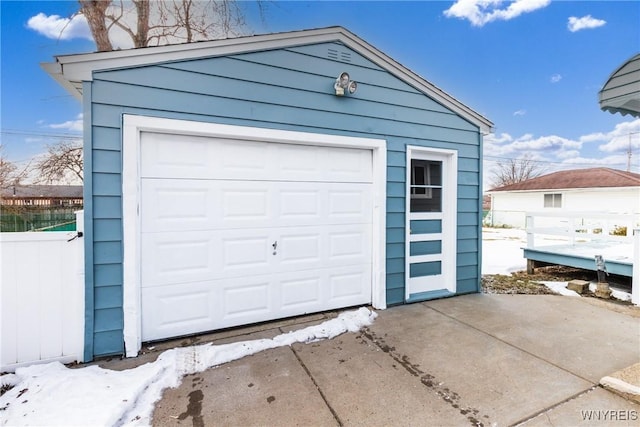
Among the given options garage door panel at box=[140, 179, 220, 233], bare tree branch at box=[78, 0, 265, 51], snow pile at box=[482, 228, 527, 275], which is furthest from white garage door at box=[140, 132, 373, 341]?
snow pile at box=[482, 228, 527, 275]

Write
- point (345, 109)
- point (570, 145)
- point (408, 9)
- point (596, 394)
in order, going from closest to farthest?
point (596, 394)
point (345, 109)
point (408, 9)
point (570, 145)

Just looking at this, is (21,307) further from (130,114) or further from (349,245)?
(349,245)

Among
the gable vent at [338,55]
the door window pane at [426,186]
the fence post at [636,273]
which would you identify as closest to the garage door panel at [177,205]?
the gable vent at [338,55]

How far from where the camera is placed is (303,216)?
3.44 m

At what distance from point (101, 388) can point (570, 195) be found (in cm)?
1998

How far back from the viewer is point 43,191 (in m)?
8.47

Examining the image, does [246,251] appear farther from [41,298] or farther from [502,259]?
[502,259]

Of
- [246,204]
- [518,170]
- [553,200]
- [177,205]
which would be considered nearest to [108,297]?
[177,205]

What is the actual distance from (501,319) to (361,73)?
3.34m

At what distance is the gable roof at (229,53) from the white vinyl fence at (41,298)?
118 cm

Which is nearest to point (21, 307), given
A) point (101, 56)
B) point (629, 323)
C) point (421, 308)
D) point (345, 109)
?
point (101, 56)

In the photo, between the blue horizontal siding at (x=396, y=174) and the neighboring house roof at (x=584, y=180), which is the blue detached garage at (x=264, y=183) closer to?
Answer: the blue horizontal siding at (x=396, y=174)

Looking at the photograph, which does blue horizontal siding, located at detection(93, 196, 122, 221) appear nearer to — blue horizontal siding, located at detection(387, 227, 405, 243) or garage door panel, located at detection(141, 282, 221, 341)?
garage door panel, located at detection(141, 282, 221, 341)

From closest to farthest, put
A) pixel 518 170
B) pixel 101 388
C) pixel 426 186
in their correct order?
pixel 101 388 → pixel 426 186 → pixel 518 170
